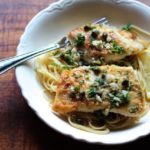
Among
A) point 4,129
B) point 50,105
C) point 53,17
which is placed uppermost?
point 53,17

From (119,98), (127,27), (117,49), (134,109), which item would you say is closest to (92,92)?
(119,98)

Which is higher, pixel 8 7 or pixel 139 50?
pixel 139 50

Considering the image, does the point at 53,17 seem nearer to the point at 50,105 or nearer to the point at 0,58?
the point at 0,58

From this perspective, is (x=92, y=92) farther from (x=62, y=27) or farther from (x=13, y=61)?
(x=62, y=27)

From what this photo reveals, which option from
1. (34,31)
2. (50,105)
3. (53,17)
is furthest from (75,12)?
(50,105)

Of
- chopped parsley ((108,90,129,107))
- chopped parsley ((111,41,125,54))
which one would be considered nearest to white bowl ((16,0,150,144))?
chopped parsley ((108,90,129,107))

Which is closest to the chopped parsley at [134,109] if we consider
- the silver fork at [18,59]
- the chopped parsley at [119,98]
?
the chopped parsley at [119,98]

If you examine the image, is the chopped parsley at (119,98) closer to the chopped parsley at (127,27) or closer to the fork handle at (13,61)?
the fork handle at (13,61)

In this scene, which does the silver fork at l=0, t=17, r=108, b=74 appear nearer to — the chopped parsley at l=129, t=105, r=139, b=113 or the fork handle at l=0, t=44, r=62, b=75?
the fork handle at l=0, t=44, r=62, b=75
